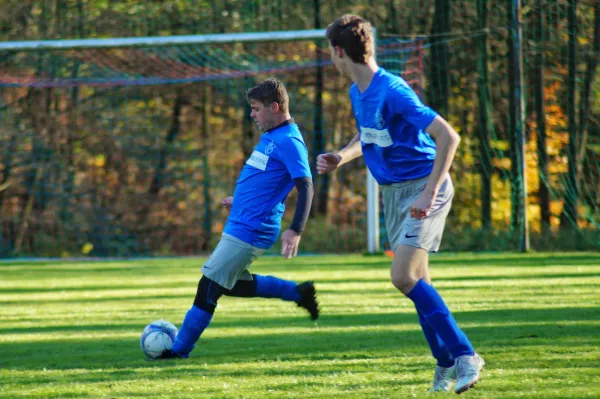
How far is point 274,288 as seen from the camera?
20.7ft

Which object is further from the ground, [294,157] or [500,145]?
[294,157]

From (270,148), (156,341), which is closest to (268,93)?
(270,148)

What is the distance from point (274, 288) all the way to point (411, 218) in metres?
2.01

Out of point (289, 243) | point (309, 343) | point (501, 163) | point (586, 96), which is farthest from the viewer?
point (501, 163)

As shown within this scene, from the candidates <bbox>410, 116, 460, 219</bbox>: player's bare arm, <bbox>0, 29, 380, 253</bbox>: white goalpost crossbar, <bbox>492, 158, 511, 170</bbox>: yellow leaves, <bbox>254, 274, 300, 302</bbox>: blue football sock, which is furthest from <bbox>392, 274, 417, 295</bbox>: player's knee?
<bbox>492, 158, 511, 170</bbox>: yellow leaves

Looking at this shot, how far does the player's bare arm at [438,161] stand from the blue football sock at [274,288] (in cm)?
218

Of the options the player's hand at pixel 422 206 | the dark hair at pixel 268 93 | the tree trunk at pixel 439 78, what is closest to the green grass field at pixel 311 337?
the player's hand at pixel 422 206

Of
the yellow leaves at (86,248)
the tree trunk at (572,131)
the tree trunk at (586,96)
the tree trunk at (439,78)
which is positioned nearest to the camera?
the tree trunk at (586,96)

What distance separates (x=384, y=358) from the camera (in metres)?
5.41

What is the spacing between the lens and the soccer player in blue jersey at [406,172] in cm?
433

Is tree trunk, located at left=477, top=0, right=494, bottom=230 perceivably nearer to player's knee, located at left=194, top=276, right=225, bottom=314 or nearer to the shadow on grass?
the shadow on grass

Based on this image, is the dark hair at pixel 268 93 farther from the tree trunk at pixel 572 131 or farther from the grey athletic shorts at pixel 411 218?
the tree trunk at pixel 572 131

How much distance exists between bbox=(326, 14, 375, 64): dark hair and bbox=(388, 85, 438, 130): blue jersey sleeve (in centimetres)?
20

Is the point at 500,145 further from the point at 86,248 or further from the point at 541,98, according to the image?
the point at 86,248
